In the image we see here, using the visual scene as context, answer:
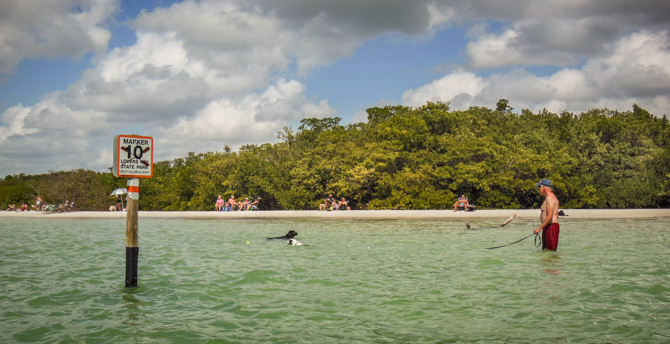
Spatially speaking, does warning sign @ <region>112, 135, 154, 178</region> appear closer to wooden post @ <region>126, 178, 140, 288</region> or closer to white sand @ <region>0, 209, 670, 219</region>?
wooden post @ <region>126, 178, 140, 288</region>

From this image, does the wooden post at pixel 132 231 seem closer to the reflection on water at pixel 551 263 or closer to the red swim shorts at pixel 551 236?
the reflection on water at pixel 551 263

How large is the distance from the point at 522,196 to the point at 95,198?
1743 inches

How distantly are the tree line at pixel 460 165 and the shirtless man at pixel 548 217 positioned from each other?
24.3m

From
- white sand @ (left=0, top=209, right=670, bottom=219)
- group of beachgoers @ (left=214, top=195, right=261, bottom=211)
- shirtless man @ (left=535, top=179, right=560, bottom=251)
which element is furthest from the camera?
group of beachgoers @ (left=214, top=195, right=261, bottom=211)

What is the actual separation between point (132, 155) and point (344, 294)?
17.4ft

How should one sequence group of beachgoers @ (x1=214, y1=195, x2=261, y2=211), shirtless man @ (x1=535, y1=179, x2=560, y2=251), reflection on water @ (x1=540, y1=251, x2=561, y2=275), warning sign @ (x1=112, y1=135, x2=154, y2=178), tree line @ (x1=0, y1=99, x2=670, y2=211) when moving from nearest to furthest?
warning sign @ (x1=112, y1=135, x2=154, y2=178) < reflection on water @ (x1=540, y1=251, x2=561, y2=275) < shirtless man @ (x1=535, y1=179, x2=560, y2=251) < tree line @ (x1=0, y1=99, x2=670, y2=211) < group of beachgoers @ (x1=214, y1=195, x2=261, y2=211)

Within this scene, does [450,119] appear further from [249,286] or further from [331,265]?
[249,286]

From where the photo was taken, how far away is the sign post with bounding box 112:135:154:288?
34.9 ft

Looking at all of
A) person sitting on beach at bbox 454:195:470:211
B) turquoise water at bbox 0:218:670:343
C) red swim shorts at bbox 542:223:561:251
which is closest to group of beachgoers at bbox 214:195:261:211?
person sitting on beach at bbox 454:195:470:211

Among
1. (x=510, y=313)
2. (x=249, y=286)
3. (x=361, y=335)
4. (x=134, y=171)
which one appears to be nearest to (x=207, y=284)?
(x=249, y=286)

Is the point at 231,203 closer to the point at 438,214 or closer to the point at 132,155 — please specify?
the point at 438,214

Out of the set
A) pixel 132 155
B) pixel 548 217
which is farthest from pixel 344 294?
pixel 548 217

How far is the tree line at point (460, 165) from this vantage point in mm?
40094

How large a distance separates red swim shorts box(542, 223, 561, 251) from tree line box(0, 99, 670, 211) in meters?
24.2
